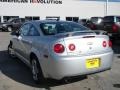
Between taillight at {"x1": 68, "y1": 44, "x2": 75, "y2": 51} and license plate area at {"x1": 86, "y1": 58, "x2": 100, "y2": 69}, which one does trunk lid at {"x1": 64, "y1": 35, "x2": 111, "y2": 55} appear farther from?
license plate area at {"x1": 86, "y1": 58, "x2": 100, "y2": 69}

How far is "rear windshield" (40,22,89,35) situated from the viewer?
277 inches

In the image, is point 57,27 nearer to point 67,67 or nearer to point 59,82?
point 59,82

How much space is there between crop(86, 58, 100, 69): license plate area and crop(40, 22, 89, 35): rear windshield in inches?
50.0

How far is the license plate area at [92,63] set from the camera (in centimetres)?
615

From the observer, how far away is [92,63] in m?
6.23

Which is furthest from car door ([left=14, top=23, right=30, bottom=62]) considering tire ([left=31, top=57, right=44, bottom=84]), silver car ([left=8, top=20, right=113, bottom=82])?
tire ([left=31, top=57, right=44, bottom=84])

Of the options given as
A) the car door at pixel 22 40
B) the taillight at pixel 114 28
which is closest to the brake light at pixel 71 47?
the car door at pixel 22 40

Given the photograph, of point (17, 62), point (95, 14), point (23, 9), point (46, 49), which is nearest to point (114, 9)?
point (95, 14)

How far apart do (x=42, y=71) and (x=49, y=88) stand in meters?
0.44

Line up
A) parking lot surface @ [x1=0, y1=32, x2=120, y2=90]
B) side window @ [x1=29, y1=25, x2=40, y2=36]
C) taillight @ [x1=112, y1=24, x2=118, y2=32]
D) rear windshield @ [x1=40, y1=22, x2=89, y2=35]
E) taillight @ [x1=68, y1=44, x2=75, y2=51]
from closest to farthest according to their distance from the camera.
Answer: taillight @ [x1=68, y1=44, x2=75, y2=51] < parking lot surface @ [x1=0, y1=32, x2=120, y2=90] < rear windshield @ [x1=40, y1=22, x2=89, y2=35] < side window @ [x1=29, y1=25, x2=40, y2=36] < taillight @ [x1=112, y1=24, x2=118, y2=32]

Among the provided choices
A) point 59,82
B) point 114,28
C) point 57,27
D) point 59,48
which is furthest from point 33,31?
point 114,28

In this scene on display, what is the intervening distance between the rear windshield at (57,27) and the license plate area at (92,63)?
1.27 metres

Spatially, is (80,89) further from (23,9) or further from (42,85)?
(23,9)

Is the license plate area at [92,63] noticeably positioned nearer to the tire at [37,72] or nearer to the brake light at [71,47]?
the brake light at [71,47]
